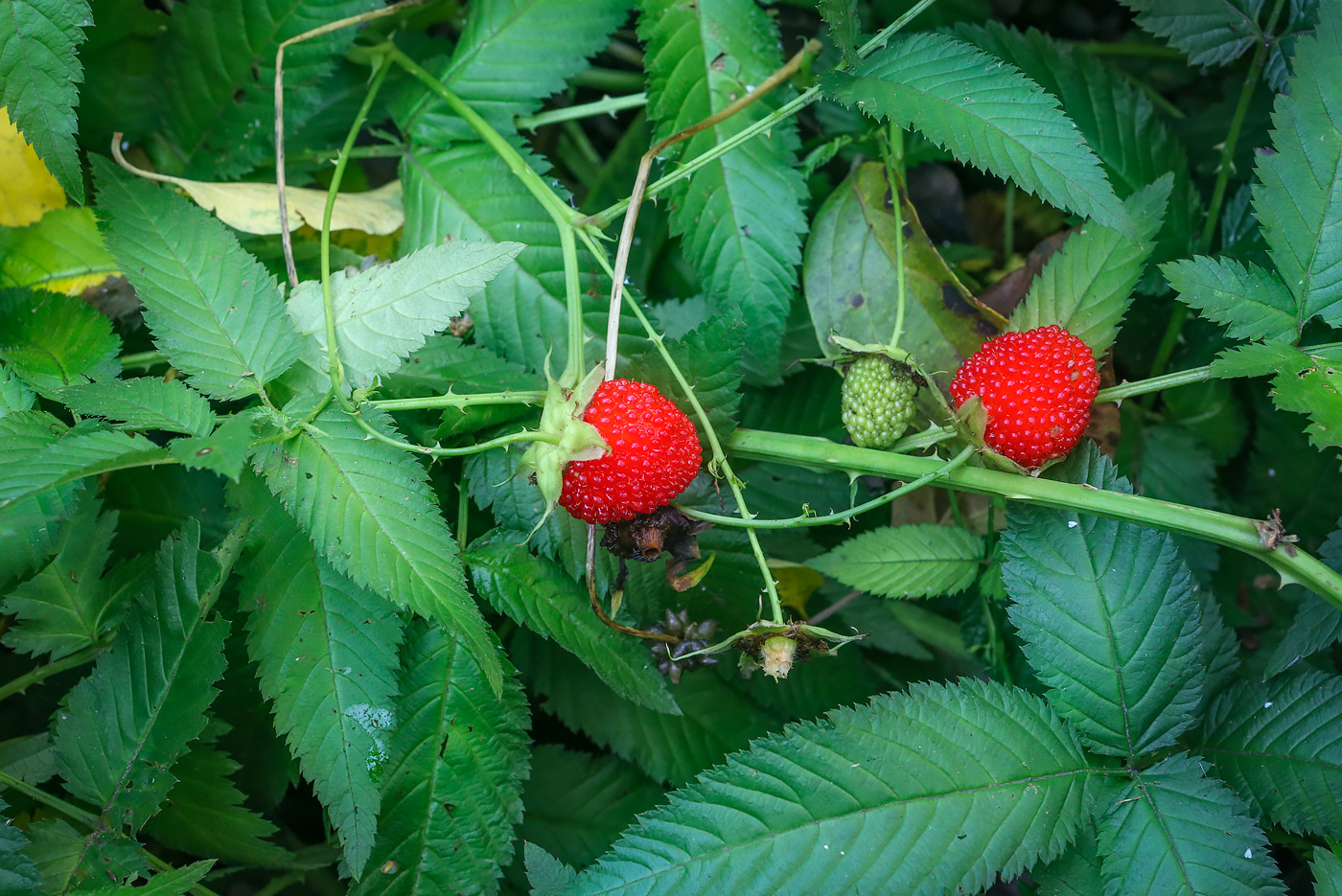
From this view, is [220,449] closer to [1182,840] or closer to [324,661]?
[324,661]

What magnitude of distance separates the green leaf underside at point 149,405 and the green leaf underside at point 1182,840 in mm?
1342

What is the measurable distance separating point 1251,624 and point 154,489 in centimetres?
223

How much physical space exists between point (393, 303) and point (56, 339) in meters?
0.60

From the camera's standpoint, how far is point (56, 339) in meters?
1.33

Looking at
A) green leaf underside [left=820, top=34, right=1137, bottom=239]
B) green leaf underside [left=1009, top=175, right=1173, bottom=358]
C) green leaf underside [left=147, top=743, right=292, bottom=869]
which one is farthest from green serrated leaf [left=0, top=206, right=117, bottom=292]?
green leaf underside [left=1009, top=175, right=1173, bottom=358]

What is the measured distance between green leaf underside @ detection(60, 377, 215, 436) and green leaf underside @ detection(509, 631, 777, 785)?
0.71 meters

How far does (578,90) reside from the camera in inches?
77.7

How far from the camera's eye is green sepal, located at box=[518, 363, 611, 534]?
1.03 metres

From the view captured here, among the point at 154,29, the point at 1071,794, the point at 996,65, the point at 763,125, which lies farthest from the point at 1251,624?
the point at 154,29

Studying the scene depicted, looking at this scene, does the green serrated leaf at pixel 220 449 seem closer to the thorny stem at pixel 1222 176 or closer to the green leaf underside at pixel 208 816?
the green leaf underside at pixel 208 816

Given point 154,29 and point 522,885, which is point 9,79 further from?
point 522,885

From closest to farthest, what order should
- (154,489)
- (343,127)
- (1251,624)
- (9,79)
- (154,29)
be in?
(9,79), (154,489), (154,29), (343,127), (1251,624)

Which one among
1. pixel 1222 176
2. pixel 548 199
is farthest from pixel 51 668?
pixel 1222 176

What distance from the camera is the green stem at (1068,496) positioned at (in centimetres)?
109
